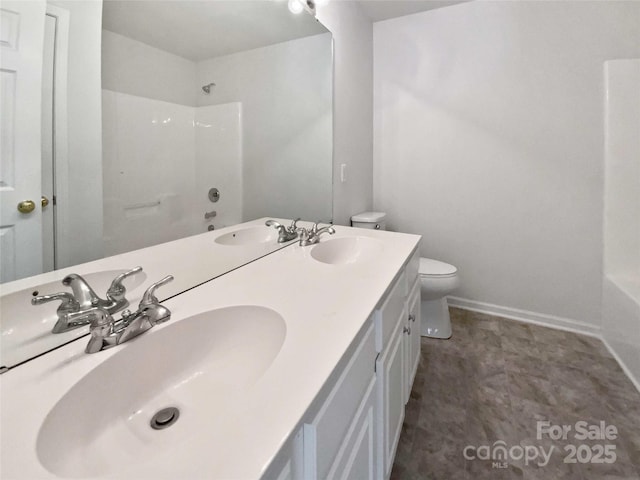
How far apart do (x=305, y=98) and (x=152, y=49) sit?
100 centimetres

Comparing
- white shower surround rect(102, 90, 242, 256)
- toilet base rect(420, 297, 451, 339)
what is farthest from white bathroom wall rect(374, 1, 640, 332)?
white shower surround rect(102, 90, 242, 256)

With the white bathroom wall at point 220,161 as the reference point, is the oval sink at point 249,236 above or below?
below

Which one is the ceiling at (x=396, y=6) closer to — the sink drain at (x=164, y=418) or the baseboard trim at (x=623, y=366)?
the baseboard trim at (x=623, y=366)

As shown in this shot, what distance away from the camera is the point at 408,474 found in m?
1.19

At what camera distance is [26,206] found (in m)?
0.61

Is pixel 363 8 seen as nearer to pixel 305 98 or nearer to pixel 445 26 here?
pixel 445 26

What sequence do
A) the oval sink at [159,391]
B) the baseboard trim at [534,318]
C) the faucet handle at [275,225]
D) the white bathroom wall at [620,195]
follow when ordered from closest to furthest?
1. the oval sink at [159,391]
2. the faucet handle at [275,225]
3. the white bathroom wall at [620,195]
4. the baseboard trim at [534,318]

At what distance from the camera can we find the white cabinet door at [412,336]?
4.48 feet

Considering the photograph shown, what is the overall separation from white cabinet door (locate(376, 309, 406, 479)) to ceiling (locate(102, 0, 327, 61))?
1.11m

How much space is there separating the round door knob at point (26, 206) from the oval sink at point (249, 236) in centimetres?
54

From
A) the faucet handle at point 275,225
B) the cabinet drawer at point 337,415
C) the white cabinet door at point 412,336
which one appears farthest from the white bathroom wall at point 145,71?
the white cabinet door at point 412,336

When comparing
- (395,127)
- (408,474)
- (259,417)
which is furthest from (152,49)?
(395,127)

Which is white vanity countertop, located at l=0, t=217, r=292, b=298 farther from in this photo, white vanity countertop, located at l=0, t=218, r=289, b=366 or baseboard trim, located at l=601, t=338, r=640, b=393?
baseboard trim, located at l=601, t=338, r=640, b=393

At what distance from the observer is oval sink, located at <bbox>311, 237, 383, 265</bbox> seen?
1.47 m
